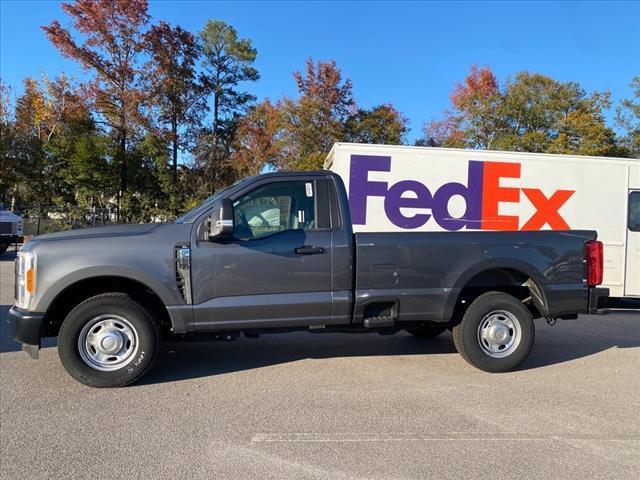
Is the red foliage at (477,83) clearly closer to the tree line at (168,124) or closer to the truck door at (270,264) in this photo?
the tree line at (168,124)

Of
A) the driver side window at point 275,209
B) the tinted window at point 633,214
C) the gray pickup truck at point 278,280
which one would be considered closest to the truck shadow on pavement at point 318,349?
the gray pickup truck at point 278,280

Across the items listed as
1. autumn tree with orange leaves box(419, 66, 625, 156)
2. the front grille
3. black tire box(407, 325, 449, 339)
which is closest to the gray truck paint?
black tire box(407, 325, 449, 339)

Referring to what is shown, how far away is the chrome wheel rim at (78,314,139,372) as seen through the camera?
195 inches

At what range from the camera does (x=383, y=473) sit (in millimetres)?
3369

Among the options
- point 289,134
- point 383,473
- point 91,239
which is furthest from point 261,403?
point 289,134

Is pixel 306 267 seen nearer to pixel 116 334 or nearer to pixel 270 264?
pixel 270 264

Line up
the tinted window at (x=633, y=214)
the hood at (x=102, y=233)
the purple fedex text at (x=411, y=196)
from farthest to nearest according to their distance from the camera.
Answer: the tinted window at (x=633, y=214)
the purple fedex text at (x=411, y=196)
the hood at (x=102, y=233)

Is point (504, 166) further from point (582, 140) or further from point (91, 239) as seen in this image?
point (582, 140)

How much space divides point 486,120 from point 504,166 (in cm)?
2007

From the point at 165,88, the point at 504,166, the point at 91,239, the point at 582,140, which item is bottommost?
the point at 91,239

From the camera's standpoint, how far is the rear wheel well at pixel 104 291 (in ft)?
16.8

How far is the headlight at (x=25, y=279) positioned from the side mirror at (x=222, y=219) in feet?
5.44

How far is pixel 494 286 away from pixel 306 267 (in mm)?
2194

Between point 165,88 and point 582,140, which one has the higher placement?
point 165,88
